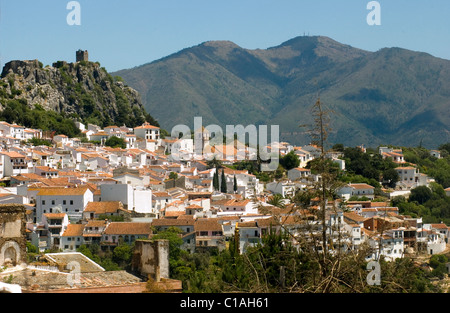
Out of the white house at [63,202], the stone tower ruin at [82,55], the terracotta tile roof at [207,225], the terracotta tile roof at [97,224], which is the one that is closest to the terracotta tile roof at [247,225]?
the terracotta tile roof at [207,225]

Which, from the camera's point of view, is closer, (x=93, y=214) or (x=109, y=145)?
(x=93, y=214)

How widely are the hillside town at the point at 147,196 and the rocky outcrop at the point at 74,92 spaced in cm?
808

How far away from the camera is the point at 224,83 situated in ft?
421

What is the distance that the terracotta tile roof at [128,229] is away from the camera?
72.2ft

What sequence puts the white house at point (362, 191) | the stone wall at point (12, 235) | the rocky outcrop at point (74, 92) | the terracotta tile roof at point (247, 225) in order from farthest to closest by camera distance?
the rocky outcrop at point (74, 92) → the white house at point (362, 191) → the terracotta tile roof at point (247, 225) → the stone wall at point (12, 235)

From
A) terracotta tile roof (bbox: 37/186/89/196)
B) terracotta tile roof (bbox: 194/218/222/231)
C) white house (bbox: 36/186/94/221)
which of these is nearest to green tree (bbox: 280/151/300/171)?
terracotta tile roof (bbox: 194/218/222/231)

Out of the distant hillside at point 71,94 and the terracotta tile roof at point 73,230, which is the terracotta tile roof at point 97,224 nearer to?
the terracotta tile roof at point 73,230

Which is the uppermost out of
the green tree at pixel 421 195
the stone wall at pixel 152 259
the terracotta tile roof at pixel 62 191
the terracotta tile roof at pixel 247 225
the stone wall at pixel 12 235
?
the stone wall at pixel 12 235

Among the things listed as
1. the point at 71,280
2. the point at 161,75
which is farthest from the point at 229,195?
the point at 161,75

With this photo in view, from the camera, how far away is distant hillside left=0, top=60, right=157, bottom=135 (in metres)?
47.9

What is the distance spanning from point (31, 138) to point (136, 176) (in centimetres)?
1189

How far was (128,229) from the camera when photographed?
2223 centimetres

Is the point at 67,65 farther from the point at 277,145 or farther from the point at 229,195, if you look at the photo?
the point at 229,195

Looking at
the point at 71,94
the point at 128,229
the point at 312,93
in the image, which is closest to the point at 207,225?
the point at 128,229
